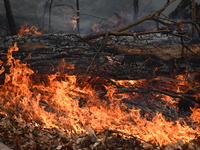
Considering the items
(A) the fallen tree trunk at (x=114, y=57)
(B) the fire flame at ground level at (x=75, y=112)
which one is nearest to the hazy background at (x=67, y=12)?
(A) the fallen tree trunk at (x=114, y=57)

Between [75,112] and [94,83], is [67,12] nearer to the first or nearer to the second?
[94,83]

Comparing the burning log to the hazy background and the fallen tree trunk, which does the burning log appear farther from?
the hazy background

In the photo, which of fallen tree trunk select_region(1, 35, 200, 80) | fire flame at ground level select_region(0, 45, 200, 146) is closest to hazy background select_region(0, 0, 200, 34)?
fallen tree trunk select_region(1, 35, 200, 80)

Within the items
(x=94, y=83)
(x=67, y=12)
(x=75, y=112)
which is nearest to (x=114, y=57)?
(x=94, y=83)

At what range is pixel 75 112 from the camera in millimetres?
3639

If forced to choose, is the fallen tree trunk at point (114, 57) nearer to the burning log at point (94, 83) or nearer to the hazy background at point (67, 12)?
the burning log at point (94, 83)

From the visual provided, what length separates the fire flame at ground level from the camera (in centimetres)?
304

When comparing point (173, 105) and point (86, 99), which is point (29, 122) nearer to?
point (86, 99)

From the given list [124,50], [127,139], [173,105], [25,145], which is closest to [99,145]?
[127,139]

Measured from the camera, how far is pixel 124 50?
394 centimetres

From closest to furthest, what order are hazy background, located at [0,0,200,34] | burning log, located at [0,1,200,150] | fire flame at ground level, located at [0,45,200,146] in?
fire flame at ground level, located at [0,45,200,146], burning log, located at [0,1,200,150], hazy background, located at [0,0,200,34]

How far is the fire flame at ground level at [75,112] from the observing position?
304 cm

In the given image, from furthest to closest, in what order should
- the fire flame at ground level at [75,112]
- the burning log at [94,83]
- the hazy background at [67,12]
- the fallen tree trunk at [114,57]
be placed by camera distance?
the hazy background at [67,12] < the fallen tree trunk at [114,57] < the burning log at [94,83] < the fire flame at ground level at [75,112]

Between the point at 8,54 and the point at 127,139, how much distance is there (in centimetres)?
362
